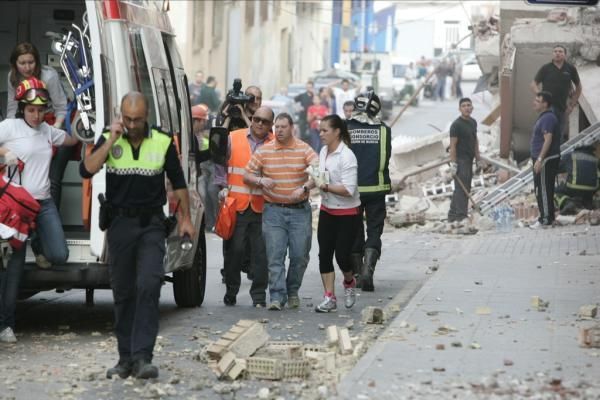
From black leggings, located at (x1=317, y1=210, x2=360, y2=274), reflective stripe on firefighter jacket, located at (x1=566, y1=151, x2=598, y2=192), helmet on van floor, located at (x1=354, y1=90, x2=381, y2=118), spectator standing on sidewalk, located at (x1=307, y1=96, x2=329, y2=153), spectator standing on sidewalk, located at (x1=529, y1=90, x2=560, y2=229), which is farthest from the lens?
spectator standing on sidewalk, located at (x1=307, y1=96, x2=329, y2=153)

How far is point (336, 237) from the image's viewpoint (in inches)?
511

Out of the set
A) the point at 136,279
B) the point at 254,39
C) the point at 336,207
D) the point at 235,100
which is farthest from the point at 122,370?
the point at 254,39

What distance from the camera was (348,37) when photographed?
81438 mm

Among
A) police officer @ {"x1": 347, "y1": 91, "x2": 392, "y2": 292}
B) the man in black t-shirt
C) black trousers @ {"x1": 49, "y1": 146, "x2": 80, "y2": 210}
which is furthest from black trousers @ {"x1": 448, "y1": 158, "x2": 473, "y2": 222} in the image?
black trousers @ {"x1": 49, "y1": 146, "x2": 80, "y2": 210}

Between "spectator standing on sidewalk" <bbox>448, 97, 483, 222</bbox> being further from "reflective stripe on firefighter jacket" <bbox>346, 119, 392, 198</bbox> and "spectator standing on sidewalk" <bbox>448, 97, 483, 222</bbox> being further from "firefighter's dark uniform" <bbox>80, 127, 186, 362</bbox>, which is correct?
"firefighter's dark uniform" <bbox>80, 127, 186, 362</bbox>

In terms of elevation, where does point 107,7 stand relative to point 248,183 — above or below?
above

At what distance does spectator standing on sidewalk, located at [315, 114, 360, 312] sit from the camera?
42.0 feet

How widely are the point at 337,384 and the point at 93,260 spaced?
2.77 metres

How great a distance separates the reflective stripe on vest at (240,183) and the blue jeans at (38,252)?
238cm

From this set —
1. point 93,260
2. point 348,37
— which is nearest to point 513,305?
point 93,260

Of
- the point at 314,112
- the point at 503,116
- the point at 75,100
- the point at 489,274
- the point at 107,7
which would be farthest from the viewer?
the point at 314,112

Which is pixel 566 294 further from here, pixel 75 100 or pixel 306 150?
pixel 75 100

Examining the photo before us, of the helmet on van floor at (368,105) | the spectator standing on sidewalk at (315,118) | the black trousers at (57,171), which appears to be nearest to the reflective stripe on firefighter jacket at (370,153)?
the helmet on van floor at (368,105)

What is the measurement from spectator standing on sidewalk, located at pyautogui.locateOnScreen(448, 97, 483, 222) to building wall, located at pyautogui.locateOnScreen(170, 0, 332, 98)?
19.6m
